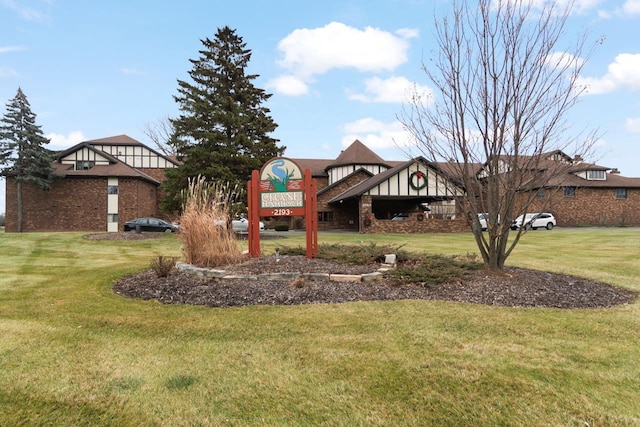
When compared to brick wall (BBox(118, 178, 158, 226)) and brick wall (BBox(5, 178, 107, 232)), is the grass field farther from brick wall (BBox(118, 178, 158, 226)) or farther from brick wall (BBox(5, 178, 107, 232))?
brick wall (BBox(5, 178, 107, 232))

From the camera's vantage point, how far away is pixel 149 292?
6078 millimetres

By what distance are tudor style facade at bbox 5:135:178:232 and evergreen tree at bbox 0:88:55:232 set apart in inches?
37.7

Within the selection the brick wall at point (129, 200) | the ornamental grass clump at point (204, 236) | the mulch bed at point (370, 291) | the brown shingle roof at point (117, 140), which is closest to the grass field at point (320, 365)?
the mulch bed at point (370, 291)

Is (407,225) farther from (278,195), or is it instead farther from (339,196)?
(278,195)

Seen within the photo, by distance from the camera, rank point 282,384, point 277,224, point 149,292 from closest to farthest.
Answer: point 282,384
point 149,292
point 277,224

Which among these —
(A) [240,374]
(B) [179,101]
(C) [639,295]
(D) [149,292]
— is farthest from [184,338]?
(B) [179,101]

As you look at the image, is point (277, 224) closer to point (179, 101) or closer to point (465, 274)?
point (179, 101)

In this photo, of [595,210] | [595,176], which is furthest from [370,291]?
[595,176]

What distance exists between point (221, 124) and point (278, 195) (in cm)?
1666

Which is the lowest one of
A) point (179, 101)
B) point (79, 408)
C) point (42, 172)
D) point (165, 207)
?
point (79, 408)

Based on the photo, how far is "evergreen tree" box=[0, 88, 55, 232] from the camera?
2988 centimetres

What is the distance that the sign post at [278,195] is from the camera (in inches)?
333

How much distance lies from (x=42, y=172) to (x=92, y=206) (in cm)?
425

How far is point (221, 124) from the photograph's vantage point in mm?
23641
